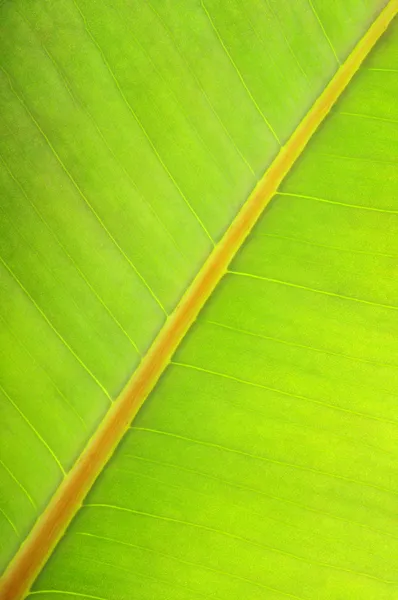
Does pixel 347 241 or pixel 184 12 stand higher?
pixel 184 12

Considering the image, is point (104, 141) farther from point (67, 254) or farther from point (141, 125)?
point (67, 254)

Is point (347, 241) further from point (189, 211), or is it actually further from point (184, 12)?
point (184, 12)

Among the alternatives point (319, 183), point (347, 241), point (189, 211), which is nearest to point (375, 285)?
point (347, 241)

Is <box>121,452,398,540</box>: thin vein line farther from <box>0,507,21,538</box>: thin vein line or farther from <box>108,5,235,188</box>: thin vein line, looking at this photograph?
<box>108,5,235,188</box>: thin vein line

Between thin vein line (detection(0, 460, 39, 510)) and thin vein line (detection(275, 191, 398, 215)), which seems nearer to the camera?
thin vein line (detection(0, 460, 39, 510))

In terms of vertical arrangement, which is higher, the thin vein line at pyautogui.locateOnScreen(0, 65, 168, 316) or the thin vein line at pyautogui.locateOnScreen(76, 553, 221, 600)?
the thin vein line at pyautogui.locateOnScreen(0, 65, 168, 316)

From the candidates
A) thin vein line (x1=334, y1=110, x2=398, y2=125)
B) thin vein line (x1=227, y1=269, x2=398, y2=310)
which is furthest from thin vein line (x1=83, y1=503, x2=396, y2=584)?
thin vein line (x1=334, y1=110, x2=398, y2=125)

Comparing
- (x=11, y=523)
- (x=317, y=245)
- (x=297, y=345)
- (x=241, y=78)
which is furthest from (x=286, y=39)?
(x=11, y=523)
